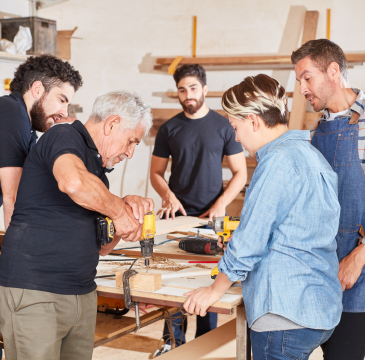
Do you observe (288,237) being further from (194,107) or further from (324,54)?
(194,107)

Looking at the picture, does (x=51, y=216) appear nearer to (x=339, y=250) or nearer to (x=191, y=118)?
(x=339, y=250)

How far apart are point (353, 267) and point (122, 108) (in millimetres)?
1079

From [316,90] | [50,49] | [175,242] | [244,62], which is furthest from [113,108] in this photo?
[244,62]

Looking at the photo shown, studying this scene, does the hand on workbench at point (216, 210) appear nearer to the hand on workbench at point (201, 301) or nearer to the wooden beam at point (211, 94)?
the hand on workbench at point (201, 301)

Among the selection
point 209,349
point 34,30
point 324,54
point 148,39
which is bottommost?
point 209,349

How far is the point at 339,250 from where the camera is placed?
1872 mm

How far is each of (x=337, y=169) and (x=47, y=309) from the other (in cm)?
126

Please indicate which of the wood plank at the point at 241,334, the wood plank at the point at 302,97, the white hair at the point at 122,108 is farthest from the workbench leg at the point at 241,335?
the wood plank at the point at 302,97

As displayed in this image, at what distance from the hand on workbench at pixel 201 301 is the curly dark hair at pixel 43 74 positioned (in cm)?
119

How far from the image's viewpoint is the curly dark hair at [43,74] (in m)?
2.10

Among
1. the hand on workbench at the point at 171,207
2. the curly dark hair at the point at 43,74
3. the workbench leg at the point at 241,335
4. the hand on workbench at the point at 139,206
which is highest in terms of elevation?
the curly dark hair at the point at 43,74

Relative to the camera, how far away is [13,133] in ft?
6.32

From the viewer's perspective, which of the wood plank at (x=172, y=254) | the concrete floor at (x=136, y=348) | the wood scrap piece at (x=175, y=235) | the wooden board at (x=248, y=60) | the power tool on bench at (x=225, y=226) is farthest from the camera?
the wooden board at (x=248, y=60)

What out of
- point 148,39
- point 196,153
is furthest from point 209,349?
point 148,39
